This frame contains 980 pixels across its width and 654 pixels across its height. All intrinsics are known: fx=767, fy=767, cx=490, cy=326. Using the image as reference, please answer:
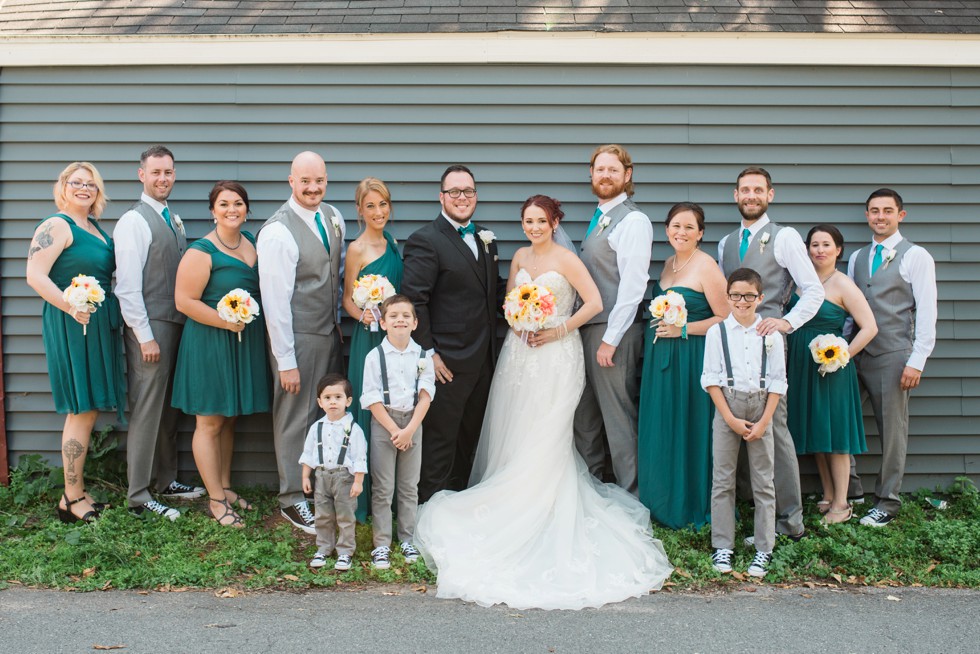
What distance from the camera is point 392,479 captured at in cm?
463

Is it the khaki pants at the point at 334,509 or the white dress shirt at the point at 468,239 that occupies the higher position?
the white dress shirt at the point at 468,239

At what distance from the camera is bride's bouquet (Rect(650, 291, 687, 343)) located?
482 centimetres

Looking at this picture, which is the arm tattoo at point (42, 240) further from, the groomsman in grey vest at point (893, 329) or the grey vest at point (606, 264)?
the groomsman in grey vest at point (893, 329)

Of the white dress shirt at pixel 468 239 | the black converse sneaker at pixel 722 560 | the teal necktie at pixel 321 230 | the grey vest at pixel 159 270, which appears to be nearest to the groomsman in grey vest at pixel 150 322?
the grey vest at pixel 159 270

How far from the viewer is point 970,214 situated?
5.75 metres

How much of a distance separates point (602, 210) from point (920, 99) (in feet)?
8.71

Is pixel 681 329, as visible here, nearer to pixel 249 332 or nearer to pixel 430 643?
pixel 430 643

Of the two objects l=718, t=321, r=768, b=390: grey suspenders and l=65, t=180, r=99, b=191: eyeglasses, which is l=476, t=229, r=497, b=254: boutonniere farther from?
l=65, t=180, r=99, b=191: eyeglasses

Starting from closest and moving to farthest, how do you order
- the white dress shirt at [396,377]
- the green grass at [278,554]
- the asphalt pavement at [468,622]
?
the asphalt pavement at [468,622], the green grass at [278,554], the white dress shirt at [396,377]

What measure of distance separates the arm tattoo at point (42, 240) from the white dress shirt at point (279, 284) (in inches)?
53.4

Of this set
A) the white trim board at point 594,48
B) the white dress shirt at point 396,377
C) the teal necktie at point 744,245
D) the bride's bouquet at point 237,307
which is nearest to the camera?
the white dress shirt at point 396,377

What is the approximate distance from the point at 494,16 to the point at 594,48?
0.80m

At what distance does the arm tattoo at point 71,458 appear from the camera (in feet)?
16.7

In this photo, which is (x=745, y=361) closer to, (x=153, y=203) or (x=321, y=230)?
(x=321, y=230)
